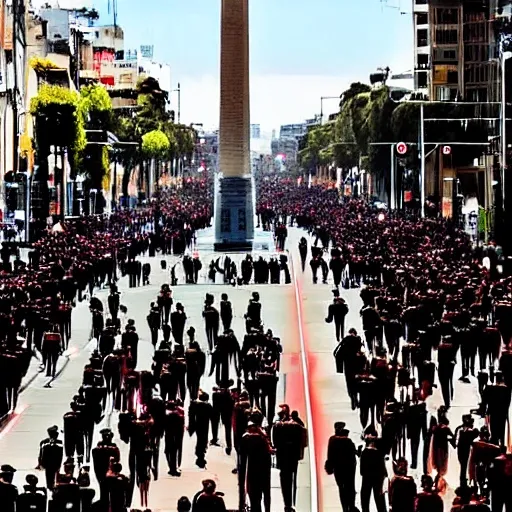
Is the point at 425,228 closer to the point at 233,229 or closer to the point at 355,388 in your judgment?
the point at 233,229

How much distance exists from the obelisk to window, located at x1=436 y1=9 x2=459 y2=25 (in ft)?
206

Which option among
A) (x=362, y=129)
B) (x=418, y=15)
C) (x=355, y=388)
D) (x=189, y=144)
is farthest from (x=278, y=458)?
(x=189, y=144)

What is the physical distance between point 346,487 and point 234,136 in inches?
2251

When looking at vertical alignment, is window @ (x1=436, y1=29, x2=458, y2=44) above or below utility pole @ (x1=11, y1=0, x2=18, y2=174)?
above

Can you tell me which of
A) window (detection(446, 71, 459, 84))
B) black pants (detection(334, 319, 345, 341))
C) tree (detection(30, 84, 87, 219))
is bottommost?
black pants (detection(334, 319, 345, 341))

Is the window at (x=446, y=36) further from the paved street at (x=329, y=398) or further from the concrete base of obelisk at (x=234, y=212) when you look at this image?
the paved street at (x=329, y=398)

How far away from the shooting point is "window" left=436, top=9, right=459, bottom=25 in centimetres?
13575

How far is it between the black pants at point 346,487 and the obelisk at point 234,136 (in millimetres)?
54775

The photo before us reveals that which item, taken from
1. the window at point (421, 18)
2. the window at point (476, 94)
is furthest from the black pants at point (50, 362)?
the window at point (421, 18)

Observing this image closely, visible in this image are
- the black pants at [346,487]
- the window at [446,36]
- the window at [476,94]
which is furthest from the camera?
the window at [446,36]

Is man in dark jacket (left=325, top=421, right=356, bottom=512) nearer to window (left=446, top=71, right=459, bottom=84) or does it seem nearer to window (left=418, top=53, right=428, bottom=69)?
window (left=446, top=71, right=459, bottom=84)

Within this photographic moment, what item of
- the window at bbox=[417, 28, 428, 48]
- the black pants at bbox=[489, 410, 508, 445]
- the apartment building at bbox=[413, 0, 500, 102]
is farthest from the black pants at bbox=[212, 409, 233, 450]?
the window at bbox=[417, 28, 428, 48]

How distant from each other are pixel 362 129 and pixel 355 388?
102182 millimetres

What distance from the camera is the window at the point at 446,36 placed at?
135 meters
